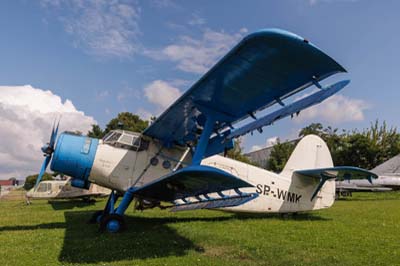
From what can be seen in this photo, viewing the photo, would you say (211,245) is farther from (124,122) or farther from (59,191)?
(124,122)

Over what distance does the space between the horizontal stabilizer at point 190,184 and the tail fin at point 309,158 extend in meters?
4.92

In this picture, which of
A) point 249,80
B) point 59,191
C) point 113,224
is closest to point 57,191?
point 59,191

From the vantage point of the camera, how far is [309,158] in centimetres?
1114

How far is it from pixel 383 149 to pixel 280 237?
36.2 meters

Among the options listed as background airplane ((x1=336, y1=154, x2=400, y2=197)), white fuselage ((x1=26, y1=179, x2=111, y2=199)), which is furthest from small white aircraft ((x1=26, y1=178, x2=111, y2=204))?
background airplane ((x1=336, y1=154, x2=400, y2=197))

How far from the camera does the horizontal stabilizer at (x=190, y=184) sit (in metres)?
5.15

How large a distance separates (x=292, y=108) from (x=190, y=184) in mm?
2604

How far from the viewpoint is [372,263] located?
514 cm

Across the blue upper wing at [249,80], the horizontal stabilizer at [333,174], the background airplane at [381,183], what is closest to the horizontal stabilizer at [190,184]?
the blue upper wing at [249,80]

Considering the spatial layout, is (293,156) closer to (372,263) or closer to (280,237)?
(280,237)

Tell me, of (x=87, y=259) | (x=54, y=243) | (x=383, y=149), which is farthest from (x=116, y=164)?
(x=383, y=149)

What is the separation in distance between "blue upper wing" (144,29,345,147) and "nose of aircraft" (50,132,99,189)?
1574 millimetres

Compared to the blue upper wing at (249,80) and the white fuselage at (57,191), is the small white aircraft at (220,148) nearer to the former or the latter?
the blue upper wing at (249,80)

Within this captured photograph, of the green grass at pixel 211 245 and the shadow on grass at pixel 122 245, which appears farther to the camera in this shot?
the shadow on grass at pixel 122 245
